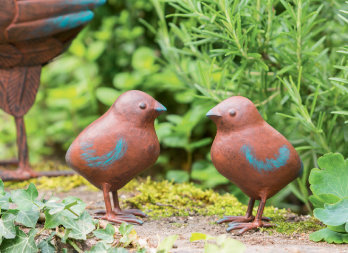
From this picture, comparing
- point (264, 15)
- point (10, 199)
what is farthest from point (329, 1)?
point (10, 199)

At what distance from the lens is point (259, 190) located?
1.36 m

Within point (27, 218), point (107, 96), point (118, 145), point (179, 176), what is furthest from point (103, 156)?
point (107, 96)

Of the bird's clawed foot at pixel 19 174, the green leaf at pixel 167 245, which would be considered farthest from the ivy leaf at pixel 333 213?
the bird's clawed foot at pixel 19 174

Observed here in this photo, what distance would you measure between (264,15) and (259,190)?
56cm

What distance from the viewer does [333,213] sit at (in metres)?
1.22

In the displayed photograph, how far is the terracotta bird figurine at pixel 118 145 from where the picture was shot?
4.47ft

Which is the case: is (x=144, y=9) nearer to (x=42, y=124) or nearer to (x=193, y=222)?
(x=42, y=124)

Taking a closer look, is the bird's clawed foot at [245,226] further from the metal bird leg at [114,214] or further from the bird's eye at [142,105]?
the bird's eye at [142,105]

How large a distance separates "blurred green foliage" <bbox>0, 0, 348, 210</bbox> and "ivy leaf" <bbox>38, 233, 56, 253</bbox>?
67cm

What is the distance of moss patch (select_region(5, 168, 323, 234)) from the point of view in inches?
57.5

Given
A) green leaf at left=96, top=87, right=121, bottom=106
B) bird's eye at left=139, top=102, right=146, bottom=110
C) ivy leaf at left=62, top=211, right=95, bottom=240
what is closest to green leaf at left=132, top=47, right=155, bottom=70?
green leaf at left=96, top=87, right=121, bottom=106

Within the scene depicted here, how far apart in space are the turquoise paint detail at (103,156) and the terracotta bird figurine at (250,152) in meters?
0.26

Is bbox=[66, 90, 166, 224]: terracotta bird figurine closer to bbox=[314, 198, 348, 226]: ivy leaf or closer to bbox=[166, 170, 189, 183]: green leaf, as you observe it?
bbox=[314, 198, 348, 226]: ivy leaf

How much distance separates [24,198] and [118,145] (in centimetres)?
30
